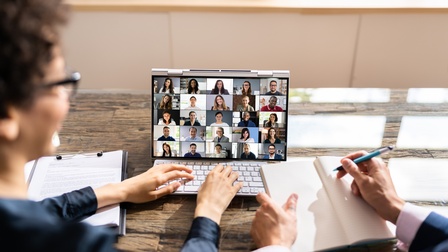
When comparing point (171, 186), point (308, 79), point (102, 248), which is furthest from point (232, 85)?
point (308, 79)

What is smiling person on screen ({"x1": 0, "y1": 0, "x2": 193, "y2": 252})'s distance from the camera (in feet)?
2.53

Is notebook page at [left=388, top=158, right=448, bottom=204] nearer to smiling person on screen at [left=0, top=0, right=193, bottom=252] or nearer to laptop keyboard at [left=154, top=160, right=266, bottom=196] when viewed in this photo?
laptop keyboard at [left=154, top=160, right=266, bottom=196]

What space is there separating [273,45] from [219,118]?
1.52 metres

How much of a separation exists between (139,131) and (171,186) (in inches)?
14.6

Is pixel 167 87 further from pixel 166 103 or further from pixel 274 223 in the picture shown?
pixel 274 223

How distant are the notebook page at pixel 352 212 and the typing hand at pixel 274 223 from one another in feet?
0.37

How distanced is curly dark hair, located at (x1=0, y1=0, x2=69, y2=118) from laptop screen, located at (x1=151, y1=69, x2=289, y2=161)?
66 cm

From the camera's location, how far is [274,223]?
Answer: 3.89 ft

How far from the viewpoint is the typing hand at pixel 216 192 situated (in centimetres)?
125

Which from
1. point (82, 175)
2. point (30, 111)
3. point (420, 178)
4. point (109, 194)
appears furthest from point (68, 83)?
point (420, 178)

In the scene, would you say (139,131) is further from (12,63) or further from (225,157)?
(12,63)

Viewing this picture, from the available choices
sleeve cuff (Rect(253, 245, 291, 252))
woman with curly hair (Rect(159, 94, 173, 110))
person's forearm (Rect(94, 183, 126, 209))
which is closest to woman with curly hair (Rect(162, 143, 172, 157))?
woman with curly hair (Rect(159, 94, 173, 110))

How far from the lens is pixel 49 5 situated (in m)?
0.82

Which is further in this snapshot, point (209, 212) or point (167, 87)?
point (167, 87)
